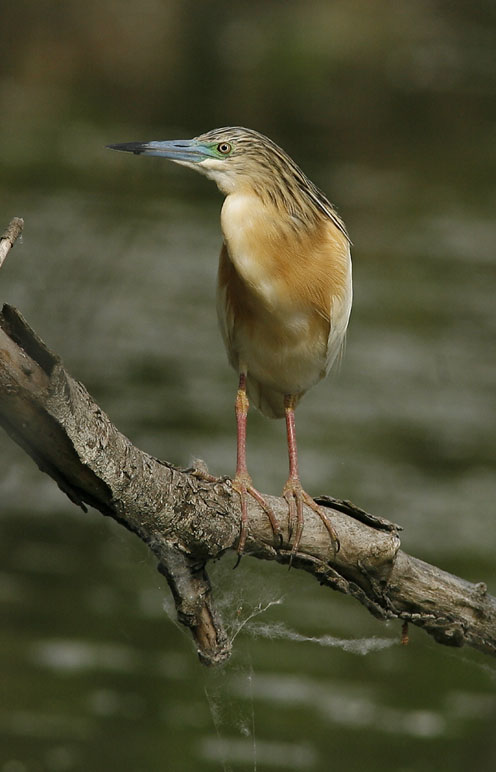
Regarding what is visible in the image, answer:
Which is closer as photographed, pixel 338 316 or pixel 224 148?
pixel 224 148

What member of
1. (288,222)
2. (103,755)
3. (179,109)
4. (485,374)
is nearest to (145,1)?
(179,109)

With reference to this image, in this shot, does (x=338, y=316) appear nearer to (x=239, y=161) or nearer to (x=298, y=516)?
(x=239, y=161)

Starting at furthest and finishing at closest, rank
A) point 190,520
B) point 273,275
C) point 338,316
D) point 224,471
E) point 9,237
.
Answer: point 224,471 → point 338,316 → point 273,275 → point 190,520 → point 9,237

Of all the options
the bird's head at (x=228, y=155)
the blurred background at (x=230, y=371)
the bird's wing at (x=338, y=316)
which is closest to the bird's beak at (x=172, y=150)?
the bird's head at (x=228, y=155)

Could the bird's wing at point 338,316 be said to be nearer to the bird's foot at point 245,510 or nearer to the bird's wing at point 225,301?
the bird's wing at point 225,301

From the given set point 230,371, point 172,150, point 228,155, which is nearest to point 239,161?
point 228,155

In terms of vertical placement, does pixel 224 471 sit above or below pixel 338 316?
below

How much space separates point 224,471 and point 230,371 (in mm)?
1191

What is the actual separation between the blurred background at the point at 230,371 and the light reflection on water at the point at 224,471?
0.01 meters

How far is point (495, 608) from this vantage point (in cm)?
244

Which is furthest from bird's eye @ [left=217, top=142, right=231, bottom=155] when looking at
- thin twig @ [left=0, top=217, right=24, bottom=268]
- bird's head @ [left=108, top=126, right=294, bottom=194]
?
thin twig @ [left=0, top=217, right=24, bottom=268]

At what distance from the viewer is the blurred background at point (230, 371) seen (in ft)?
14.2

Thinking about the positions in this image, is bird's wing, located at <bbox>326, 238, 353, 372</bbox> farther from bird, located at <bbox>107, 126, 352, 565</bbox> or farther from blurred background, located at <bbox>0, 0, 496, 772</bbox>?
blurred background, located at <bbox>0, 0, 496, 772</bbox>

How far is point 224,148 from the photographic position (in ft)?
7.99
